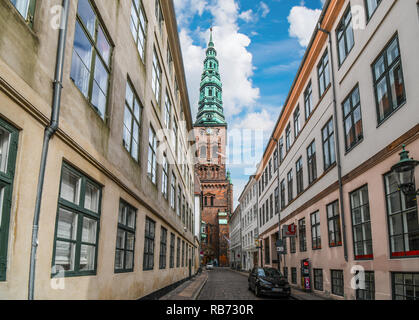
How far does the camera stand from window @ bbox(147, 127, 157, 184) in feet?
47.7

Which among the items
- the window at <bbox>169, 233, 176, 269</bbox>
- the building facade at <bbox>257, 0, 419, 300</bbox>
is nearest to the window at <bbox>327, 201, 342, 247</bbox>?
the building facade at <bbox>257, 0, 419, 300</bbox>

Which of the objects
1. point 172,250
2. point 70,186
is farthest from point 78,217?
point 172,250

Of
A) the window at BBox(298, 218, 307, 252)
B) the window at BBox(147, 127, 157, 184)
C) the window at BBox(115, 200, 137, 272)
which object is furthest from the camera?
the window at BBox(298, 218, 307, 252)

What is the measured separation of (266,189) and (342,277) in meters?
22.4

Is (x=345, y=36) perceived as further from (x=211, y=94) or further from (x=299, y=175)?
(x=211, y=94)

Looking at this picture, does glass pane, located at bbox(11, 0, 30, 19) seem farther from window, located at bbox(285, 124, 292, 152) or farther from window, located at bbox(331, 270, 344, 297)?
window, located at bbox(285, 124, 292, 152)

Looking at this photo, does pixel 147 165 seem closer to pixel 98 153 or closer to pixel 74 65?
pixel 98 153

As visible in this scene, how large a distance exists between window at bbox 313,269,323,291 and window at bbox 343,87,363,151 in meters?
6.92

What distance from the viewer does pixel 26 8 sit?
5543 mm

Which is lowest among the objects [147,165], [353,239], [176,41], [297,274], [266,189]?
[297,274]

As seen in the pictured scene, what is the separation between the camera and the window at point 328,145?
16.0m

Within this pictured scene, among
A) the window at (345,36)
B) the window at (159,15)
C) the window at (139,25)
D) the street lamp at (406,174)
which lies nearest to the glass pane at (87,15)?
the window at (139,25)

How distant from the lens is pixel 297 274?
73.1 ft

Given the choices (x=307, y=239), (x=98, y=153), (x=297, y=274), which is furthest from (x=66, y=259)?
(x=297, y=274)
